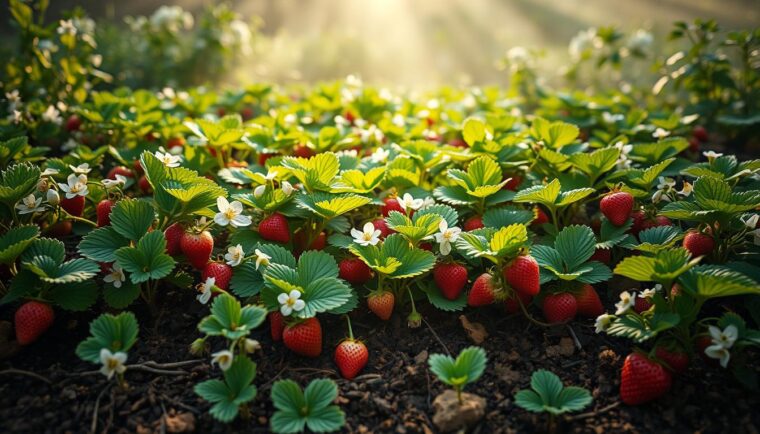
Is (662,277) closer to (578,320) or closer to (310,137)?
(578,320)

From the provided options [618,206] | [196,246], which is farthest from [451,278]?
[196,246]

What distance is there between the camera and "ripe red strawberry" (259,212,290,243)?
1.74 m

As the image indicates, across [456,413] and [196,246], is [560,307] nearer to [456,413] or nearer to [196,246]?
[456,413]

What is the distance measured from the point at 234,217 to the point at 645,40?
3594 millimetres

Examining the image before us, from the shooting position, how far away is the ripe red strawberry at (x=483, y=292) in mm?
1605

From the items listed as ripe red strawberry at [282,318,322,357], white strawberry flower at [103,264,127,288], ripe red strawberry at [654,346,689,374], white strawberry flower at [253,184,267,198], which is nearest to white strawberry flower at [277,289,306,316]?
ripe red strawberry at [282,318,322,357]

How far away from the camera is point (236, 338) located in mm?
1288

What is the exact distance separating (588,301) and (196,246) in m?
1.26

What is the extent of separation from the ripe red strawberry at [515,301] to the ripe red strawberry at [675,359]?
0.41 meters

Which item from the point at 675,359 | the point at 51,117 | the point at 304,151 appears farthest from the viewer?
the point at 51,117

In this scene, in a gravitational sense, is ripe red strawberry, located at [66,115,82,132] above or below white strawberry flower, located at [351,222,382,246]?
below

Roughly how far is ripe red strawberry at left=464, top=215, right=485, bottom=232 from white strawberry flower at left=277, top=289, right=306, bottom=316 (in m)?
0.76

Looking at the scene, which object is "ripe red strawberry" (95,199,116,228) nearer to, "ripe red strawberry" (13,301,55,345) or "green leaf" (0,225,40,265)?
"green leaf" (0,225,40,265)

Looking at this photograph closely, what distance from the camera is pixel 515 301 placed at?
169cm
